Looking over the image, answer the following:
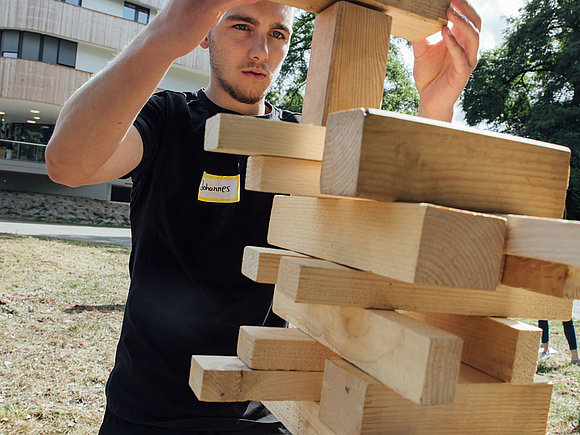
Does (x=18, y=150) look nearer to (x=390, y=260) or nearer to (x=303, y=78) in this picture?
(x=303, y=78)

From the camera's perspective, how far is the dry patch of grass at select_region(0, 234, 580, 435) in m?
4.57

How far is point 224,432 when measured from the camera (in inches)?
78.7

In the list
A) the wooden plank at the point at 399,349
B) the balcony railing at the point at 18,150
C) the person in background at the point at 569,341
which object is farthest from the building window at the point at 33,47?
the wooden plank at the point at 399,349

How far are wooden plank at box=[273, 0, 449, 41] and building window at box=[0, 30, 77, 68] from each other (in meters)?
25.3

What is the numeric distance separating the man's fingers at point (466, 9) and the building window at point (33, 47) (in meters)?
25.4

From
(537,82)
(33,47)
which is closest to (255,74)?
(33,47)

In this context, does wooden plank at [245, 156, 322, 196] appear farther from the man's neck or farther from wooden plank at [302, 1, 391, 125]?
the man's neck

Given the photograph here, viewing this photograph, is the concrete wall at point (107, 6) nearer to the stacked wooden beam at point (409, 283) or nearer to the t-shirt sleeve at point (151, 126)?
the t-shirt sleeve at point (151, 126)

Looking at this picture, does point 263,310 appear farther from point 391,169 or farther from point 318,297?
point 391,169

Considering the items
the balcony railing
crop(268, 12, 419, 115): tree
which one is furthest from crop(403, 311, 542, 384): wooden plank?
the balcony railing

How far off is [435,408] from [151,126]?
1.49m

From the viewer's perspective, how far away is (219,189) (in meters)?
2.02

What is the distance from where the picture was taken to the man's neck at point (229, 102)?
2.18 meters

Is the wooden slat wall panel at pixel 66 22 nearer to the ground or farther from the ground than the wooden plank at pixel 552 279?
farther from the ground
